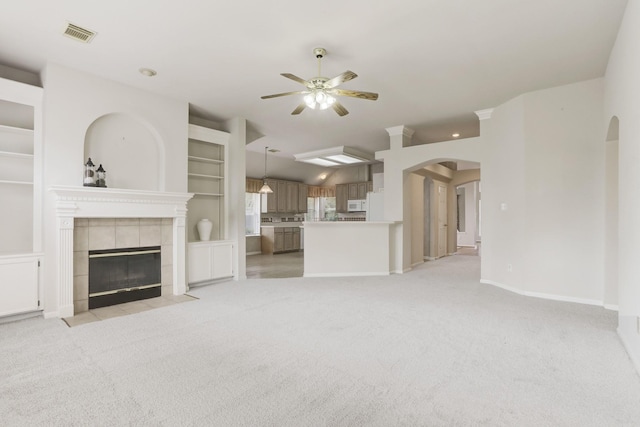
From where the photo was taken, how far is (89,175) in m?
3.97

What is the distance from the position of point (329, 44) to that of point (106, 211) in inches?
134

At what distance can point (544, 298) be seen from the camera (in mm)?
4512

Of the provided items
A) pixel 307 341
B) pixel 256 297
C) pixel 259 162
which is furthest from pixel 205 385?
pixel 259 162

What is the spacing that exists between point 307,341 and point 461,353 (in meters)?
1.34

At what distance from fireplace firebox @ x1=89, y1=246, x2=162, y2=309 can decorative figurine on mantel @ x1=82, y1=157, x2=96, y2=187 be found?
891 mm

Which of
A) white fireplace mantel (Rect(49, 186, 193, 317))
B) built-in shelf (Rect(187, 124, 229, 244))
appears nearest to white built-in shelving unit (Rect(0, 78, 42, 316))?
white fireplace mantel (Rect(49, 186, 193, 317))

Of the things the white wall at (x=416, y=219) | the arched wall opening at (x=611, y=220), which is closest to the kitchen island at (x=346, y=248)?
the white wall at (x=416, y=219)

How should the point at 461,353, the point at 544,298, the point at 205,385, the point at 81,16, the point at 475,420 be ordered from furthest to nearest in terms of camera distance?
the point at 544,298 < the point at 81,16 < the point at 461,353 < the point at 205,385 < the point at 475,420

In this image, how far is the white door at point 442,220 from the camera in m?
9.26

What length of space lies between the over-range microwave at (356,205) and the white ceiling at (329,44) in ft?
18.3

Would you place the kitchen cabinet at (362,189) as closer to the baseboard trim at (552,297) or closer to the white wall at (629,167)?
the baseboard trim at (552,297)

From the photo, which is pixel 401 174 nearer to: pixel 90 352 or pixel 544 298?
pixel 544 298

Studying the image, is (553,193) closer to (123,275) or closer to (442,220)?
(442,220)

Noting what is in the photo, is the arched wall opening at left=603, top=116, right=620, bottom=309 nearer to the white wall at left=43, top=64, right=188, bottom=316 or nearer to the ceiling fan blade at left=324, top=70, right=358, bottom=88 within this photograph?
the ceiling fan blade at left=324, top=70, right=358, bottom=88
